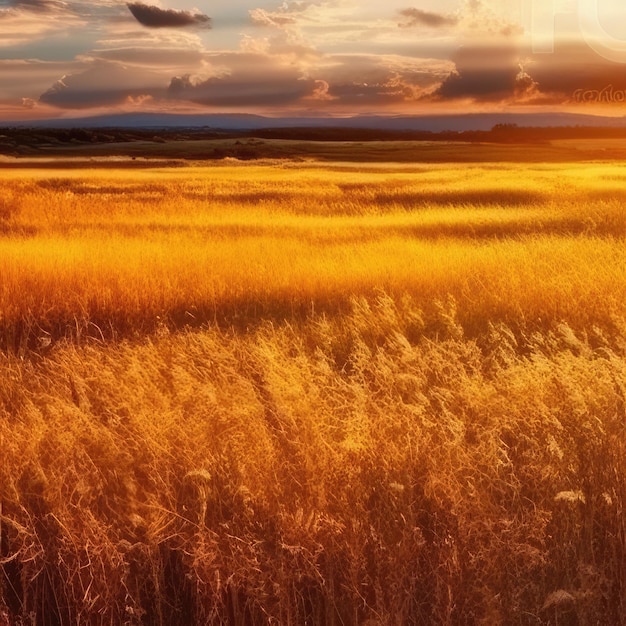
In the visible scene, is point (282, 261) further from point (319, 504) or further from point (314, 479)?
point (319, 504)

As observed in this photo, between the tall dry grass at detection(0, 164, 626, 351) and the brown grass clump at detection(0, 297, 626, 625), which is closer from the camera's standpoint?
the brown grass clump at detection(0, 297, 626, 625)

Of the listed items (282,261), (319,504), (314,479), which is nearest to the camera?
(319,504)

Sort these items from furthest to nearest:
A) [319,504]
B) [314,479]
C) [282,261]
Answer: [282,261], [314,479], [319,504]

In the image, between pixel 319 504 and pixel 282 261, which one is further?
pixel 282 261

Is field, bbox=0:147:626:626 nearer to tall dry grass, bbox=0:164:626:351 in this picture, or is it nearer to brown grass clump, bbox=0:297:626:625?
brown grass clump, bbox=0:297:626:625

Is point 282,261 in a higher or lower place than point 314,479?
lower

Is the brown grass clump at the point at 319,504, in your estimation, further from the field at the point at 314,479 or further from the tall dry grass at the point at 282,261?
the tall dry grass at the point at 282,261

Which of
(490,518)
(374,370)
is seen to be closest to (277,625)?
(490,518)

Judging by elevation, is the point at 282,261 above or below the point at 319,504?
below

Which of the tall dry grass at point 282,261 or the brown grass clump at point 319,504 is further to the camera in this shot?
the tall dry grass at point 282,261

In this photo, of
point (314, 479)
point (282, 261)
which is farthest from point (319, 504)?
point (282, 261)

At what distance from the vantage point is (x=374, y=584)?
3699mm

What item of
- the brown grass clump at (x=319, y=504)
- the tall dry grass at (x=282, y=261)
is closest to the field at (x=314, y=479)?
the brown grass clump at (x=319, y=504)

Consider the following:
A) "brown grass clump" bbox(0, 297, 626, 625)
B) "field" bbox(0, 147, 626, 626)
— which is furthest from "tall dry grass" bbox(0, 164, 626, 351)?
"brown grass clump" bbox(0, 297, 626, 625)
